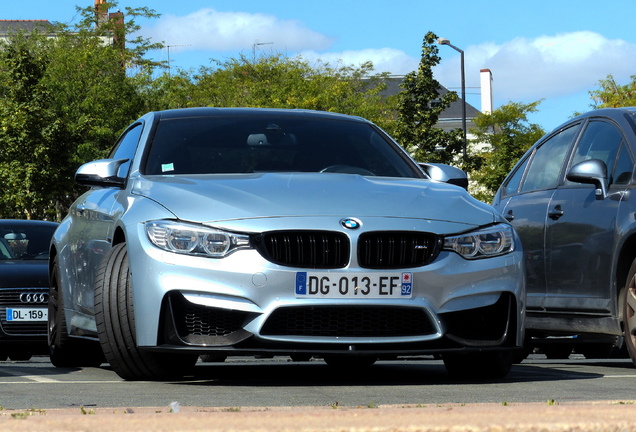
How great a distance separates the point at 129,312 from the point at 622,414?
3.20 m

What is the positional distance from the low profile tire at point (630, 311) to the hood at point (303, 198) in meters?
1.41

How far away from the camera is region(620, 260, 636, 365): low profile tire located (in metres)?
7.36

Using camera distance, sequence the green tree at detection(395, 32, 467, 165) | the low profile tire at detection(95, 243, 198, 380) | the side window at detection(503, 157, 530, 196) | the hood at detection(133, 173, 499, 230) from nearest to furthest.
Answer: the hood at detection(133, 173, 499, 230) < the low profile tire at detection(95, 243, 198, 380) < the side window at detection(503, 157, 530, 196) < the green tree at detection(395, 32, 467, 165)

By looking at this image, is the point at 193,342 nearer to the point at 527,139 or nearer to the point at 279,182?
the point at 279,182

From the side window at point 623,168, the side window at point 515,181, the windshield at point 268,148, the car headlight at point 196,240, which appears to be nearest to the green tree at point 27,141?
the side window at point 515,181

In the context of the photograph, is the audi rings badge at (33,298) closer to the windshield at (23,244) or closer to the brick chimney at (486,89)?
the windshield at (23,244)

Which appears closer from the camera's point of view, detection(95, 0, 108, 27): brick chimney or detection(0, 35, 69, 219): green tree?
detection(0, 35, 69, 219): green tree

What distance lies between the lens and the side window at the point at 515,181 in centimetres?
951

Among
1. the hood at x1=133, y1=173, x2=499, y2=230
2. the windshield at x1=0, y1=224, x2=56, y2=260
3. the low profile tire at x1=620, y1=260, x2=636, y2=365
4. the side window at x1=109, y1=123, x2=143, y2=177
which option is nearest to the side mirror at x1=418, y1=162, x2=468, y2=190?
the hood at x1=133, y1=173, x2=499, y2=230

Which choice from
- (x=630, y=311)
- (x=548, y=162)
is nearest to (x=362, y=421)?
(x=630, y=311)

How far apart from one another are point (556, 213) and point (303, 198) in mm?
2883

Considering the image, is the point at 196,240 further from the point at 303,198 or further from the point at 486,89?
the point at 486,89

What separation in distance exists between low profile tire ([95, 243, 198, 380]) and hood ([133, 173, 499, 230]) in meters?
0.41

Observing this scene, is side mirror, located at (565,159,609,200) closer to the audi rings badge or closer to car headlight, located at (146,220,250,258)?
car headlight, located at (146,220,250,258)
